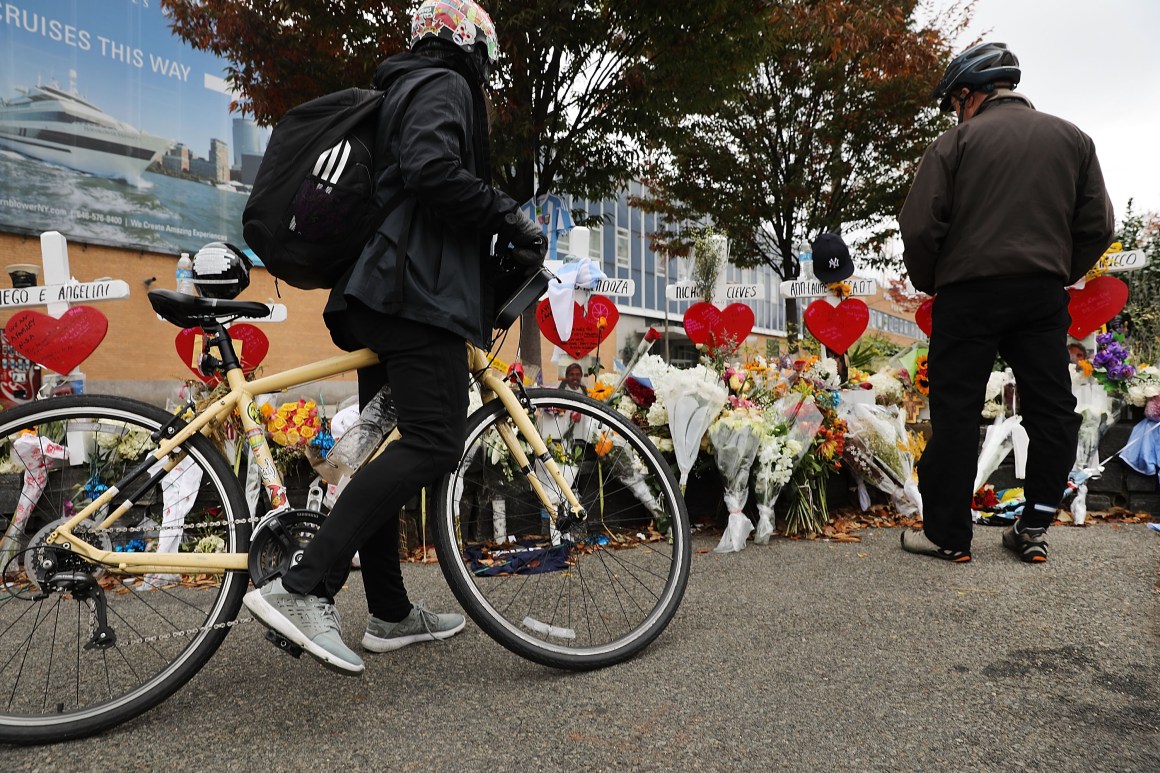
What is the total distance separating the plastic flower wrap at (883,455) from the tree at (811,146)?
6614mm

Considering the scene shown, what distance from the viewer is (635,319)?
26422mm

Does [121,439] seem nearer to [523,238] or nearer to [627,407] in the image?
[523,238]

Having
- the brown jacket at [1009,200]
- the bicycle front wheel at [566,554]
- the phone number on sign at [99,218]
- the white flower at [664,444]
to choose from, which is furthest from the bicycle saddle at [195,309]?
the phone number on sign at [99,218]

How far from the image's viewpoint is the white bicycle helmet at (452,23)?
6.60ft

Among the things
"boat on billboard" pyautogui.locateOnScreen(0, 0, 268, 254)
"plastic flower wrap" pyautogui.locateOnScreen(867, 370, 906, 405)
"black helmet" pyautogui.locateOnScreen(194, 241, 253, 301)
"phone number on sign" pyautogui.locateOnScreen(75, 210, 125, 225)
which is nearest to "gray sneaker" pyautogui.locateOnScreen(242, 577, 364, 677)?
"black helmet" pyautogui.locateOnScreen(194, 241, 253, 301)

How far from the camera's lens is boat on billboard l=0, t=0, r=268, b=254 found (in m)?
12.1

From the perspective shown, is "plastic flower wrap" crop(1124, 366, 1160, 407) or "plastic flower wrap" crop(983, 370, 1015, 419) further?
"plastic flower wrap" crop(983, 370, 1015, 419)

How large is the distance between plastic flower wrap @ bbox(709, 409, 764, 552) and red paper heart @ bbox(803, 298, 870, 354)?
175cm

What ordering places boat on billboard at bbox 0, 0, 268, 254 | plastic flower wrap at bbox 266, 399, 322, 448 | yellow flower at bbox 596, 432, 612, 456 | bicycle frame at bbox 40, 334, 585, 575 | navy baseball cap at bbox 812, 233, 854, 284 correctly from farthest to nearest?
A: 1. boat on billboard at bbox 0, 0, 268, 254
2. navy baseball cap at bbox 812, 233, 854, 284
3. plastic flower wrap at bbox 266, 399, 322, 448
4. yellow flower at bbox 596, 432, 612, 456
5. bicycle frame at bbox 40, 334, 585, 575

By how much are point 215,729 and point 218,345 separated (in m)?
1.00

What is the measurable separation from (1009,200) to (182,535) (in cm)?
320

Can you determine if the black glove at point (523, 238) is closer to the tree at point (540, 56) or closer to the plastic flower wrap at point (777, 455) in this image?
the plastic flower wrap at point (777, 455)

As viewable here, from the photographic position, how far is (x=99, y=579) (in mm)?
1891

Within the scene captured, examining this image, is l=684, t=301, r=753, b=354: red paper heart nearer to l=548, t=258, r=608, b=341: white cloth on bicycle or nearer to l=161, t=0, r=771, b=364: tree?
l=548, t=258, r=608, b=341: white cloth on bicycle
